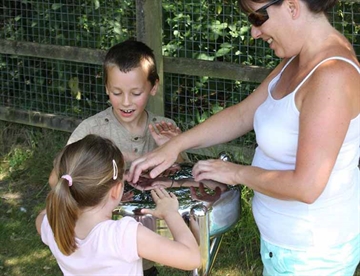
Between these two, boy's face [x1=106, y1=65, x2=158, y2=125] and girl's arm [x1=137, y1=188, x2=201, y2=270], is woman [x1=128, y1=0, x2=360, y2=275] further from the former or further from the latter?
boy's face [x1=106, y1=65, x2=158, y2=125]

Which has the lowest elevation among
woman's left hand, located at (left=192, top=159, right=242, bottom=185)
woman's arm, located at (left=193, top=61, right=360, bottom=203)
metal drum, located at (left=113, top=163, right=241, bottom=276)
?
metal drum, located at (left=113, top=163, right=241, bottom=276)

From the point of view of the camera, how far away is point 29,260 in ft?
14.0

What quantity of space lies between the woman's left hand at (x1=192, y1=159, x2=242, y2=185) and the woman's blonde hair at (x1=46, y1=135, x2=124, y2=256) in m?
0.26

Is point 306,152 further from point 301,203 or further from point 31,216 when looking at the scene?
point 31,216

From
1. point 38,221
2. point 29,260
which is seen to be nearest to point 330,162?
point 38,221

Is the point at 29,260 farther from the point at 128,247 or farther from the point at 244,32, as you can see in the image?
the point at 128,247

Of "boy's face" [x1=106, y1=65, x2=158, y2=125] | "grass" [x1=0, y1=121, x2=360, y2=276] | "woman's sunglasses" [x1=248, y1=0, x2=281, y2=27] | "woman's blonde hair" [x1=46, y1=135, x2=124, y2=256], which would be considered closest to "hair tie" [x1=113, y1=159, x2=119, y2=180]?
"woman's blonde hair" [x1=46, y1=135, x2=124, y2=256]

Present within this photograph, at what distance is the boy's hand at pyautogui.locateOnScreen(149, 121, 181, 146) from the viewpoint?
2795mm

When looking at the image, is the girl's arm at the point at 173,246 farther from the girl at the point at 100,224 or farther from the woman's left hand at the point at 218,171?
the woman's left hand at the point at 218,171

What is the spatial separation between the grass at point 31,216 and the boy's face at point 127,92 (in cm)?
138

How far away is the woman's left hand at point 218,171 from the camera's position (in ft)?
7.32

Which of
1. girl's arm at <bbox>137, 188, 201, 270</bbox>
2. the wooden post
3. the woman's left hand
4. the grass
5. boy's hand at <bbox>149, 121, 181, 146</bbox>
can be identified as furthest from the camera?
the wooden post

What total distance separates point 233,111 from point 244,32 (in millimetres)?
2115

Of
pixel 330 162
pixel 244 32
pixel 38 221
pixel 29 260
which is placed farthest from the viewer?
pixel 244 32
